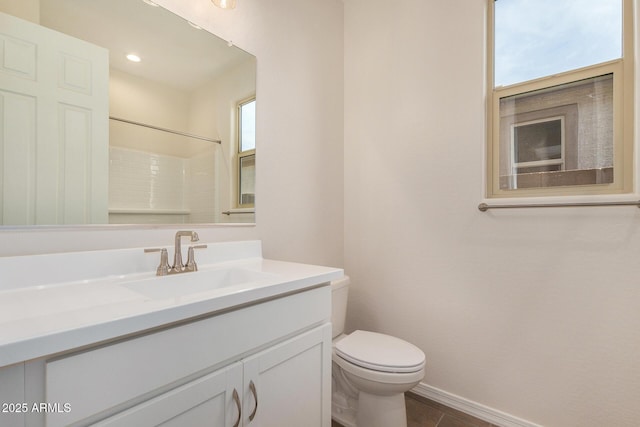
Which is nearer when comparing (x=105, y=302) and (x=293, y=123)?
(x=105, y=302)

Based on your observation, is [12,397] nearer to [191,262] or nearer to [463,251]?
[191,262]

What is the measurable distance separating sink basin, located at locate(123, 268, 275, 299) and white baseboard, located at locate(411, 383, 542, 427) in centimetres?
130

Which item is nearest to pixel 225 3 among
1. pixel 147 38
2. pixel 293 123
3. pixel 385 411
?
pixel 147 38

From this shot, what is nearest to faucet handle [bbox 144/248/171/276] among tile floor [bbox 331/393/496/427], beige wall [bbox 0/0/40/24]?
beige wall [bbox 0/0/40/24]

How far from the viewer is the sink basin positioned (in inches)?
37.8

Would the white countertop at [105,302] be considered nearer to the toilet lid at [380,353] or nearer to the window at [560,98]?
the toilet lid at [380,353]

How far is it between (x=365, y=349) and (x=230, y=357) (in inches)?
32.0

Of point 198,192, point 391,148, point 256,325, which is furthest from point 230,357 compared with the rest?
point 391,148

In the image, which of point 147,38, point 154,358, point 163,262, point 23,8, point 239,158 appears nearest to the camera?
point 154,358

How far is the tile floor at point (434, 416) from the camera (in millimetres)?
1492

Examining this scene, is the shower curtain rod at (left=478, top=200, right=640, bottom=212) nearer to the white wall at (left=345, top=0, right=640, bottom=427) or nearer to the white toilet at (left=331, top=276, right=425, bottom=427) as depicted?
the white wall at (left=345, top=0, right=640, bottom=427)

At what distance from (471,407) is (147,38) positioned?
229 centimetres

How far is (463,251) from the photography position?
5.23ft

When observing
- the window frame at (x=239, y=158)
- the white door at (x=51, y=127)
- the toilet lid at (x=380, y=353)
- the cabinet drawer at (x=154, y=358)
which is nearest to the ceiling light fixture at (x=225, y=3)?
the window frame at (x=239, y=158)
